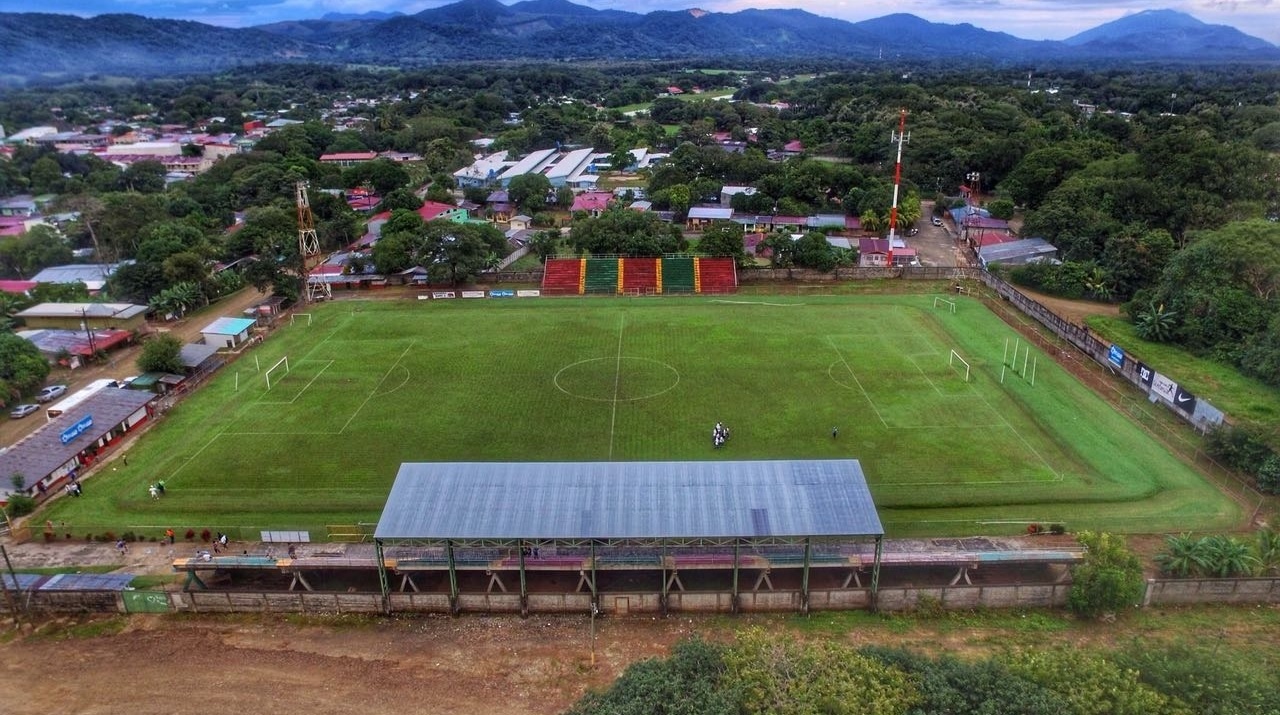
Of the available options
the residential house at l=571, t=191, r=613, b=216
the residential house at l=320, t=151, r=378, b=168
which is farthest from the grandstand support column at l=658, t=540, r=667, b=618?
the residential house at l=320, t=151, r=378, b=168

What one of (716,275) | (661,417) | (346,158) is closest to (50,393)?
(661,417)

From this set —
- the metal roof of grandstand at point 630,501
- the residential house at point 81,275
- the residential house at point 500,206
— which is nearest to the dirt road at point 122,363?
the residential house at point 81,275

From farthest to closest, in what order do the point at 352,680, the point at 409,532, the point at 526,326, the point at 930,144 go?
the point at 930,144 < the point at 526,326 < the point at 409,532 < the point at 352,680

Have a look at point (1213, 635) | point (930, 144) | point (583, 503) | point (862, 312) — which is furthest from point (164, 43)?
point (1213, 635)

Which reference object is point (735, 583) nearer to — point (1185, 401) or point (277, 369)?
point (1185, 401)

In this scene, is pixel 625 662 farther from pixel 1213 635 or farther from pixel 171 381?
pixel 171 381

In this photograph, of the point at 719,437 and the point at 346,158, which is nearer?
the point at 719,437

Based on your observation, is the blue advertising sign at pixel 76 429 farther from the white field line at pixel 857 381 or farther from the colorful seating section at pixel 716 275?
the colorful seating section at pixel 716 275
